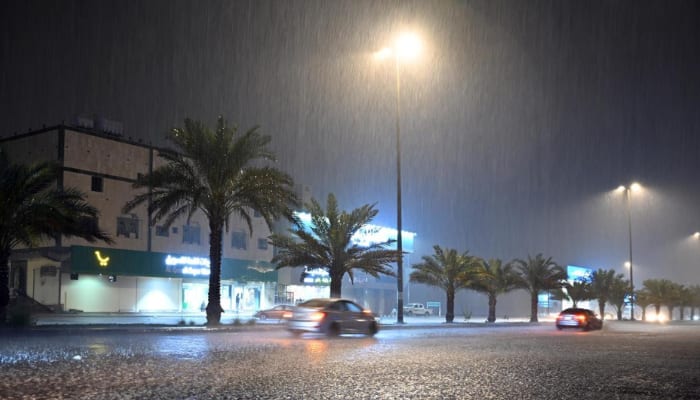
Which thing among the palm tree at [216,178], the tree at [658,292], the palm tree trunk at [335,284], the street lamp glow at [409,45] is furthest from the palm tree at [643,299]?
the palm tree at [216,178]

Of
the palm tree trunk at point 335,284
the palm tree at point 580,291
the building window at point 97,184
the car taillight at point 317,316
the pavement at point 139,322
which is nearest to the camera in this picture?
the car taillight at point 317,316

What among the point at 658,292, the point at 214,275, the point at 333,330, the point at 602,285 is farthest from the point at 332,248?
the point at 658,292

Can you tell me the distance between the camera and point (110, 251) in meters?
48.2

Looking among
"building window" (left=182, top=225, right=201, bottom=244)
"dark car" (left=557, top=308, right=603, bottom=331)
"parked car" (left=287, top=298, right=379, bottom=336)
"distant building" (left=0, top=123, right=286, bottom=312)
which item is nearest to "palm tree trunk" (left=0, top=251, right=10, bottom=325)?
"parked car" (left=287, top=298, right=379, bottom=336)

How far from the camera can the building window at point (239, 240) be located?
2384 inches

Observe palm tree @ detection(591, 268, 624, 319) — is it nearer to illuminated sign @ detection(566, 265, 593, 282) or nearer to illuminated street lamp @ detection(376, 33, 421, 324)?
illuminated sign @ detection(566, 265, 593, 282)

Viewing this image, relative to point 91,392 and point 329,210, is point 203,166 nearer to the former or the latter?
point 329,210

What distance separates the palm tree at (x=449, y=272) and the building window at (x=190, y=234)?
63.1 ft

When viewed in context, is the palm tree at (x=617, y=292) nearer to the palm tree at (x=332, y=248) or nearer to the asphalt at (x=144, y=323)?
the asphalt at (x=144, y=323)

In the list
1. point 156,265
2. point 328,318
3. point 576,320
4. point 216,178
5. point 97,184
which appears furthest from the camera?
point 156,265

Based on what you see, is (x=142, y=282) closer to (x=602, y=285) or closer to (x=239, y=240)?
(x=239, y=240)

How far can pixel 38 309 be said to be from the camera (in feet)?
144

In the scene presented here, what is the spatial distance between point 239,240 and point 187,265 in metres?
7.33

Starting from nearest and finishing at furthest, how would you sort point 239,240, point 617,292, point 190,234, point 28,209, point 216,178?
1. point 28,209
2. point 216,178
3. point 190,234
4. point 239,240
5. point 617,292
